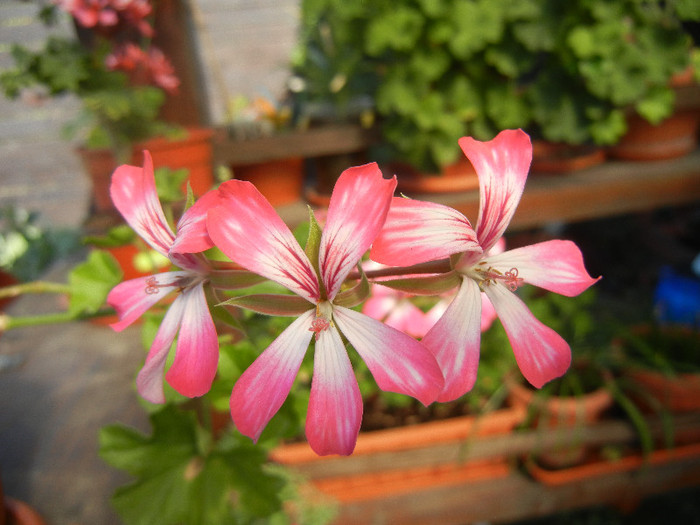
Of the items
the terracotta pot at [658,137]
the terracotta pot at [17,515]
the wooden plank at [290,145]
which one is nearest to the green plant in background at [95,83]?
the wooden plank at [290,145]

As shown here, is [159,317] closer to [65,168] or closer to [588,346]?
[588,346]

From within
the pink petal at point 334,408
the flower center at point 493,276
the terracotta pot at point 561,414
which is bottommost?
the terracotta pot at point 561,414

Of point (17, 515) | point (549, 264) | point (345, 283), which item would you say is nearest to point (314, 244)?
point (345, 283)

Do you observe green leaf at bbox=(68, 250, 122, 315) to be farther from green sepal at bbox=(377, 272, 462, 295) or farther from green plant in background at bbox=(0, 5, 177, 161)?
green plant in background at bbox=(0, 5, 177, 161)

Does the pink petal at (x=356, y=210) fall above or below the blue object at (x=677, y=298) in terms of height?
above

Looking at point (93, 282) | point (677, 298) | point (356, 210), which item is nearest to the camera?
point (356, 210)

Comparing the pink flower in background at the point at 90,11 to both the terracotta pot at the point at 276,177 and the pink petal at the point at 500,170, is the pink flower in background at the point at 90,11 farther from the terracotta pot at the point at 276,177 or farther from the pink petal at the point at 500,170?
the pink petal at the point at 500,170

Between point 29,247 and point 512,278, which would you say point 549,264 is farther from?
point 29,247
